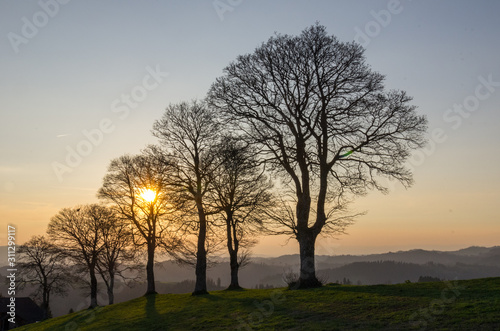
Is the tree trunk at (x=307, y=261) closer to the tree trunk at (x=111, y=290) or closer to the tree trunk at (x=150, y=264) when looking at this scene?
the tree trunk at (x=150, y=264)

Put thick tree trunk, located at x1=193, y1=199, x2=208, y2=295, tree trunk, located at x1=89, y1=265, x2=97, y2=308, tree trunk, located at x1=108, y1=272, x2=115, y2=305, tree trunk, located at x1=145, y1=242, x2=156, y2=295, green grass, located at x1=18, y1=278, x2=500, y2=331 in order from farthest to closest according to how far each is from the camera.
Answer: tree trunk, located at x1=108, y1=272, x2=115, y2=305, tree trunk, located at x1=89, y1=265, x2=97, y2=308, tree trunk, located at x1=145, y1=242, x2=156, y2=295, thick tree trunk, located at x1=193, y1=199, x2=208, y2=295, green grass, located at x1=18, y1=278, x2=500, y2=331

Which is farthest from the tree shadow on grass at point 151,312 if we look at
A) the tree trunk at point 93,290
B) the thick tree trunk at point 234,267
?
the tree trunk at point 93,290

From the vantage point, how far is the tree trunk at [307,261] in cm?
2283

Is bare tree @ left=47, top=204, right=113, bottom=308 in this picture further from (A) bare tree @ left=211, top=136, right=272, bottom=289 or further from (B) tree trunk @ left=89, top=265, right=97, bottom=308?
(A) bare tree @ left=211, top=136, right=272, bottom=289

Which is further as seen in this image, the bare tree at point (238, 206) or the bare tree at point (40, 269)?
the bare tree at point (40, 269)

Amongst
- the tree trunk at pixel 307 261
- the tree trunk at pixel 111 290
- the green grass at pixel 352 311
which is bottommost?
the tree trunk at pixel 111 290

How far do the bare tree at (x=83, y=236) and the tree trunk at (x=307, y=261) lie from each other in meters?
31.1

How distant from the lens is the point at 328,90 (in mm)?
23656

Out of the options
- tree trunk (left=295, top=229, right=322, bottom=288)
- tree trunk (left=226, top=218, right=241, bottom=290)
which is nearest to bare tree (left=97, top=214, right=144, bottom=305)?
tree trunk (left=226, top=218, right=241, bottom=290)

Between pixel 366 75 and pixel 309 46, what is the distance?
3.58 metres

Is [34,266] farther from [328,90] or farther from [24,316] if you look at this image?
[328,90]

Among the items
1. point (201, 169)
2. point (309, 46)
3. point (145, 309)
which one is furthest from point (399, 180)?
point (145, 309)

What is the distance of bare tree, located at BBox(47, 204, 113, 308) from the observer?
48312 millimetres

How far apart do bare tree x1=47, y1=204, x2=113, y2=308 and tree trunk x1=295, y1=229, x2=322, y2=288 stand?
31.1 meters
